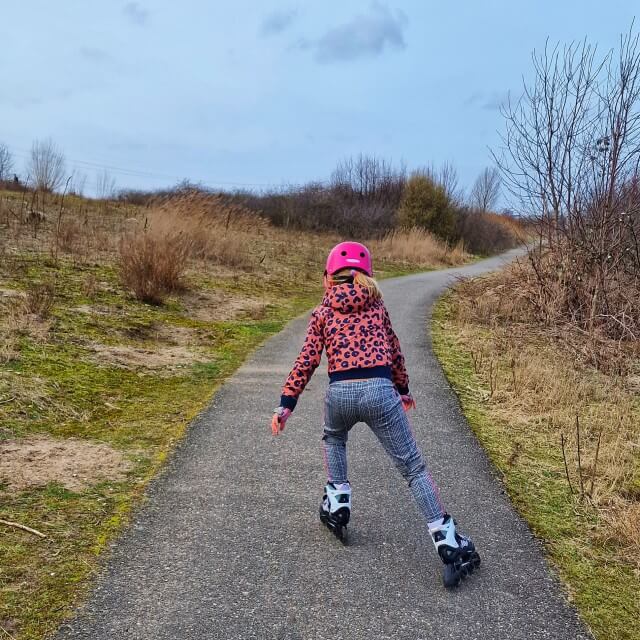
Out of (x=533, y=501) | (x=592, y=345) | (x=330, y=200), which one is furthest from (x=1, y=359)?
(x=330, y=200)

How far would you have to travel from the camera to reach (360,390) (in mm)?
3131

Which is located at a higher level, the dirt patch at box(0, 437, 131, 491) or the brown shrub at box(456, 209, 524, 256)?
the brown shrub at box(456, 209, 524, 256)

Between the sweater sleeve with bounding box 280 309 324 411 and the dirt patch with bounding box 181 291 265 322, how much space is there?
665cm

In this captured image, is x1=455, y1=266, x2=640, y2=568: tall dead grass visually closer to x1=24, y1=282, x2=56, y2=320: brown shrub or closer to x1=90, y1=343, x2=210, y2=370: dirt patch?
x1=90, y1=343, x2=210, y2=370: dirt patch

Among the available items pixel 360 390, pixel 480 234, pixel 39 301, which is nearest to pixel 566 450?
pixel 360 390

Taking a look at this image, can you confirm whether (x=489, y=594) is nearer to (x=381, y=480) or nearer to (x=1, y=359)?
(x=381, y=480)

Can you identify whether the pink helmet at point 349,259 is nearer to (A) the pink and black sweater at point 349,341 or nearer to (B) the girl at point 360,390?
(B) the girl at point 360,390

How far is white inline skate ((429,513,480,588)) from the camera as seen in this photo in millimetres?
2955

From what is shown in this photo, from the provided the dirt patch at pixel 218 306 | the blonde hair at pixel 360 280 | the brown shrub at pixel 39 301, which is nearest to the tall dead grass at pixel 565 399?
the blonde hair at pixel 360 280

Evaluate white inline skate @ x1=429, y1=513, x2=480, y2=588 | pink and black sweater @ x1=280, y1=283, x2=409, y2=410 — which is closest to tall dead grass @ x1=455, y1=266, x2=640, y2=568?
white inline skate @ x1=429, y1=513, x2=480, y2=588

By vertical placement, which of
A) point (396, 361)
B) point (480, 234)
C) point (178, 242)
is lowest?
point (396, 361)

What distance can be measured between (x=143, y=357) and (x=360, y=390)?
4527 mm

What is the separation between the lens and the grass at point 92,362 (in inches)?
121

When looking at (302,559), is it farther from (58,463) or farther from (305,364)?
(58,463)
